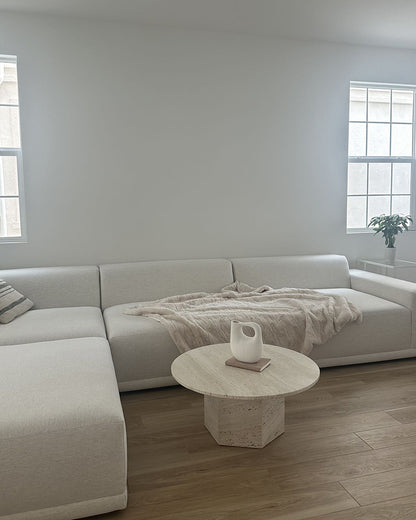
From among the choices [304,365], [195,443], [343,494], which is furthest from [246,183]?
[343,494]

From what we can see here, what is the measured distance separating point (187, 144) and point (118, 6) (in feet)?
3.73

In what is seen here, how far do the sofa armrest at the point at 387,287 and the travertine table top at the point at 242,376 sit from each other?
55.2 inches

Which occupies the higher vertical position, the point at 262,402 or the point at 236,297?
the point at 236,297

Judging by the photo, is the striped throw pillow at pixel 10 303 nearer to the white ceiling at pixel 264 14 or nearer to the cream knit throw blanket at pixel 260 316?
the cream knit throw blanket at pixel 260 316

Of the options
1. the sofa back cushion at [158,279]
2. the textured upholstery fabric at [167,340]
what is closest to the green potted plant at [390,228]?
the textured upholstery fabric at [167,340]

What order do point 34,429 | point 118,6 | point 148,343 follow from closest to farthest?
1. point 34,429
2. point 148,343
3. point 118,6

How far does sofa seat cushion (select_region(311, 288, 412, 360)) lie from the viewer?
10.7 ft

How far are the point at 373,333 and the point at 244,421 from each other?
148 centimetres

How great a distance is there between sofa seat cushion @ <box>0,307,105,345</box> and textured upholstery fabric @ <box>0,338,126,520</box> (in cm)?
83

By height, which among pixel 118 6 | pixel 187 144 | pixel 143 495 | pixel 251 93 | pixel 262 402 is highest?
pixel 118 6

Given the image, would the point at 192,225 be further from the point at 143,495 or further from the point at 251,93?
the point at 143,495

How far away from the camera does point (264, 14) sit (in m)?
3.61

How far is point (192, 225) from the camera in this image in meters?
4.09

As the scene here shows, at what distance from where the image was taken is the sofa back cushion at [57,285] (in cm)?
345
